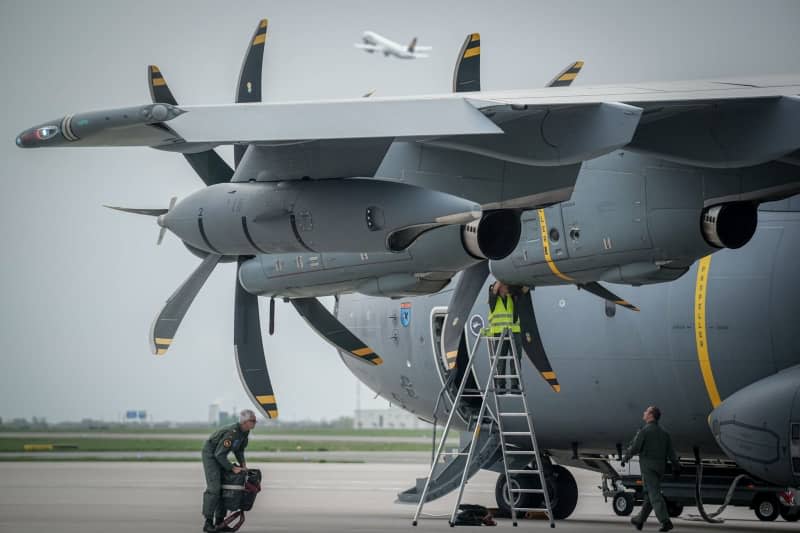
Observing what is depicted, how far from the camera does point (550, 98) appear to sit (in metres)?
11.1

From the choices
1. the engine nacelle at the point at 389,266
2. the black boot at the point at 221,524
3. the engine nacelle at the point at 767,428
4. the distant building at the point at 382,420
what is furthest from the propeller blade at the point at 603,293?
the distant building at the point at 382,420

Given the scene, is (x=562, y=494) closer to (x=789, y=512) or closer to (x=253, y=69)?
(x=789, y=512)

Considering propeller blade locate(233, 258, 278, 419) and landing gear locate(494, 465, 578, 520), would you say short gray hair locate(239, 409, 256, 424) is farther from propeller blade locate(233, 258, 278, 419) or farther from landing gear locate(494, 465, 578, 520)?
landing gear locate(494, 465, 578, 520)

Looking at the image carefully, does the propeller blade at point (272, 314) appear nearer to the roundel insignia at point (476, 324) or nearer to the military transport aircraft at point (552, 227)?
the military transport aircraft at point (552, 227)

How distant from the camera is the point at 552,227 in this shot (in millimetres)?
14531

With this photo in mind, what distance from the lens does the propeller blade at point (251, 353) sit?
15.8 meters

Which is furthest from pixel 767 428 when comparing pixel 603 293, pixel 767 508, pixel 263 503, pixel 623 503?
pixel 263 503

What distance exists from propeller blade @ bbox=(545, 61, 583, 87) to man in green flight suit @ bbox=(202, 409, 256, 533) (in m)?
5.27

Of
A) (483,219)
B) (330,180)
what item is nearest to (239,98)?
(330,180)

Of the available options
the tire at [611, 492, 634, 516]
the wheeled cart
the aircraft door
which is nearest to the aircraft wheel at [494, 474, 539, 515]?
the tire at [611, 492, 634, 516]

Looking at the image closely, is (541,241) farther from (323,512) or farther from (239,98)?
(323,512)

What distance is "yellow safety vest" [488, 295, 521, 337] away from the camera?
16.8 metres

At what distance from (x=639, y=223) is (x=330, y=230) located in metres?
3.41

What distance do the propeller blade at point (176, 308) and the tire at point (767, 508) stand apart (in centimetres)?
813
